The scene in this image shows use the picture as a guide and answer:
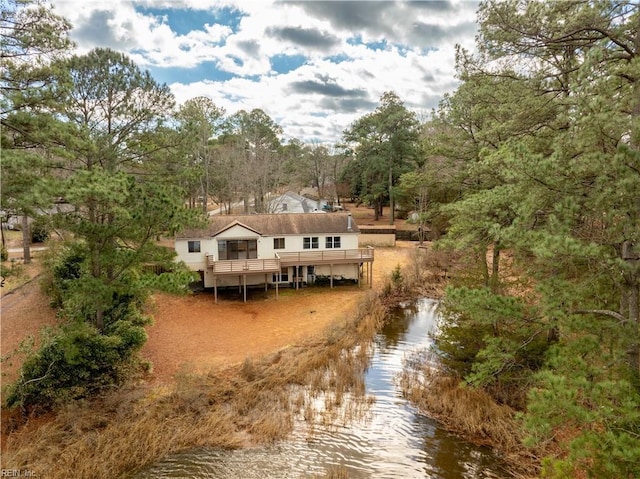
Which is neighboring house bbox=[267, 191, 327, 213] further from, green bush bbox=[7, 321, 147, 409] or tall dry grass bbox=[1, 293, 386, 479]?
green bush bbox=[7, 321, 147, 409]

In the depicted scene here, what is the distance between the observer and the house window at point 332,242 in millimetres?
25533

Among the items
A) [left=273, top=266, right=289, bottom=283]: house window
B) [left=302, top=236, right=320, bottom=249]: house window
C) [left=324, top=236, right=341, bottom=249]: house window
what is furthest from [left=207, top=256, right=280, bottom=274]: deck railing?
[left=324, top=236, right=341, bottom=249]: house window

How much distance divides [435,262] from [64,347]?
22390 mm

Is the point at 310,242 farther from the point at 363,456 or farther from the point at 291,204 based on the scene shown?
the point at 291,204

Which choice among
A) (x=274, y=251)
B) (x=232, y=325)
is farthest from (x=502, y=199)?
(x=274, y=251)

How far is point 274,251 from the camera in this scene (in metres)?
24.4

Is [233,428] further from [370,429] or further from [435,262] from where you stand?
[435,262]

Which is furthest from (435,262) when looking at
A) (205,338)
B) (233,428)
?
(233,428)

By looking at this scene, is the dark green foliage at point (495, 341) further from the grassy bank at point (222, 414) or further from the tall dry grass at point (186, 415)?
the tall dry grass at point (186, 415)

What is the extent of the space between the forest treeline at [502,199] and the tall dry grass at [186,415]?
126 centimetres

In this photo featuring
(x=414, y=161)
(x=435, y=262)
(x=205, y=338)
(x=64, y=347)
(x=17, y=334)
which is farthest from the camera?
(x=414, y=161)

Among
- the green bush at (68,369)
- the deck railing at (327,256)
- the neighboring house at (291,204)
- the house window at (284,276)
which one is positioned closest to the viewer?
the green bush at (68,369)

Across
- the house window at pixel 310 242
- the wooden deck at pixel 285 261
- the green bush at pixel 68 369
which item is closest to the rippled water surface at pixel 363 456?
the green bush at pixel 68 369

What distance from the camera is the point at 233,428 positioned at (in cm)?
1053
